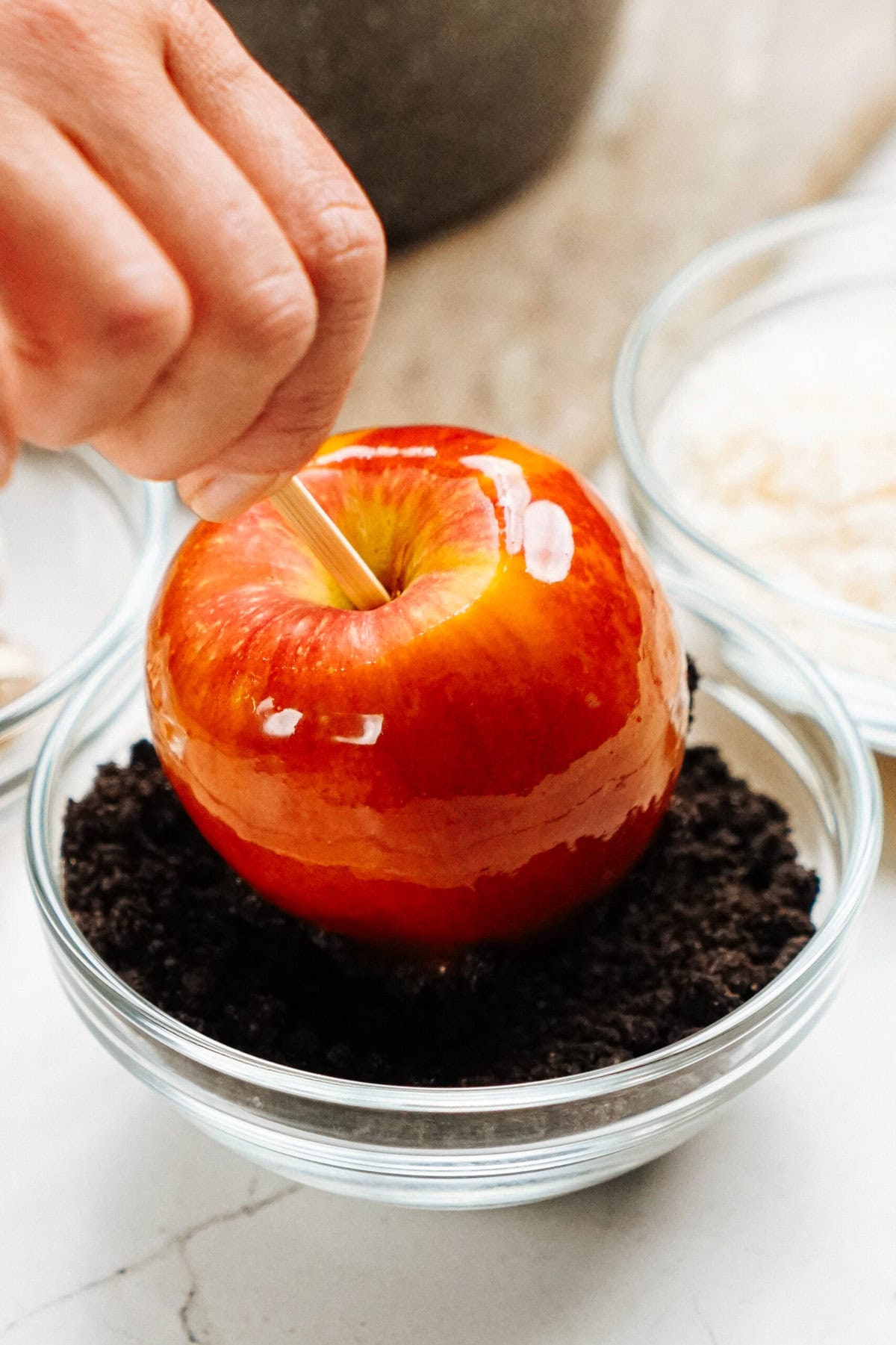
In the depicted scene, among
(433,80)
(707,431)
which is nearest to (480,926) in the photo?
(707,431)

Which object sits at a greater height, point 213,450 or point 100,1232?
point 213,450

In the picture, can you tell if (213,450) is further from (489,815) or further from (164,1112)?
(164,1112)

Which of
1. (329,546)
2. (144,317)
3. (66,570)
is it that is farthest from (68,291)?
(66,570)

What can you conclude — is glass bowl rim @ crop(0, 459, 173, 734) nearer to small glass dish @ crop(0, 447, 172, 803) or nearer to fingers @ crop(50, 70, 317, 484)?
small glass dish @ crop(0, 447, 172, 803)

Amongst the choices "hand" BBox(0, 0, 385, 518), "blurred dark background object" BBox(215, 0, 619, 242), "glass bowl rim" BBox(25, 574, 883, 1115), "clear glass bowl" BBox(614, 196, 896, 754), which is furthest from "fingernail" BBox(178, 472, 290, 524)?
"blurred dark background object" BBox(215, 0, 619, 242)

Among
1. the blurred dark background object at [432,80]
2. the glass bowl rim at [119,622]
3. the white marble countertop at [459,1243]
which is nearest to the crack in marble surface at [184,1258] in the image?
the white marble countertop at [459,1243]

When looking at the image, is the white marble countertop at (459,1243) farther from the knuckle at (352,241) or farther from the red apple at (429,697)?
the knuckle at (352,241)

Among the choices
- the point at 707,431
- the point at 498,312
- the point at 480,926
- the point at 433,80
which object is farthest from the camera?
the point at 498,312
